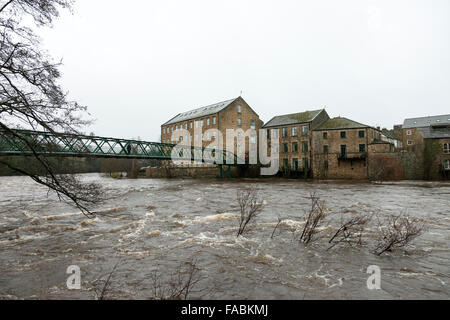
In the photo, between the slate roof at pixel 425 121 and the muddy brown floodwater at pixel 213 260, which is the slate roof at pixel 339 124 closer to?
the slate roof at pixel 425 121

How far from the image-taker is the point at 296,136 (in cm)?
3888

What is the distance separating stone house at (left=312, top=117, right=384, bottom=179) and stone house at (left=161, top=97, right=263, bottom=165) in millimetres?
12444

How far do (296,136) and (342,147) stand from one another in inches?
278

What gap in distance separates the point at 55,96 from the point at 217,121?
36.1 meters

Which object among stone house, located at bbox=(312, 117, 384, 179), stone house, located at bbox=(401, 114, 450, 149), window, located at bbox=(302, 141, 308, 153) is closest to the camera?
stone house, located at bbox=(312, 117, 384, 179)

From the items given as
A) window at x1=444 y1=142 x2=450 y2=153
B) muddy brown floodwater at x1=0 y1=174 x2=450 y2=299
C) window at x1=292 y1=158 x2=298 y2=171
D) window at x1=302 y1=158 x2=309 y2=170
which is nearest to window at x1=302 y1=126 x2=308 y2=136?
window at x1=302 y1=158 x2=309 y2=170

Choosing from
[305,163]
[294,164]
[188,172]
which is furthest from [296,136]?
[188,172]

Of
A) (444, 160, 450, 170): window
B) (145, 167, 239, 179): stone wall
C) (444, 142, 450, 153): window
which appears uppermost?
(444, 142, 450, 153): window

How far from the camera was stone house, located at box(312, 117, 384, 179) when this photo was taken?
33.2 metres

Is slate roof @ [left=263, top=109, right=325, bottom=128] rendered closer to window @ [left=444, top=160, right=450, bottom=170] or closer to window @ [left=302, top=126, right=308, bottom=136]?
window @ [left=302, top=126, right=308, bottom=136]

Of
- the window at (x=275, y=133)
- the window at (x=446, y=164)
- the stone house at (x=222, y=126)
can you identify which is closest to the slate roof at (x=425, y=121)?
the window at (x=446, y=164)

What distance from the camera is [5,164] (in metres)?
5.07
